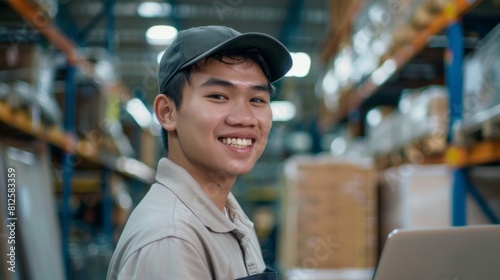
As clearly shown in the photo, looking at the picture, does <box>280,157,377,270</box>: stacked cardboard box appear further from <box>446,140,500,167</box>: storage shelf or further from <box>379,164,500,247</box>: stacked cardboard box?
<box>446,140,500,167</box>: storage shelf

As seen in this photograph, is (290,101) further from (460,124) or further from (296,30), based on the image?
(460,124)

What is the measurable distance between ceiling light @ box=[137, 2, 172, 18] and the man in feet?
28.5

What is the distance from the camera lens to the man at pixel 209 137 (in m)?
1.20

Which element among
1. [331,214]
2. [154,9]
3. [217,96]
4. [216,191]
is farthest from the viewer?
[154,9]

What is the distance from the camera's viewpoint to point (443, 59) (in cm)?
467

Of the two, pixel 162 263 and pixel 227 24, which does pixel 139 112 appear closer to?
pixel 227 24

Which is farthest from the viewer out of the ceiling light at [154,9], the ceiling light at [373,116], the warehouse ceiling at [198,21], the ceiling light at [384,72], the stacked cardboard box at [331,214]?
the ceiling light at [154,9]

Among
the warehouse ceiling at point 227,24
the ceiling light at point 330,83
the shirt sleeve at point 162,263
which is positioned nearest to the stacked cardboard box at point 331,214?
the warehouse ceiling at point 227,24

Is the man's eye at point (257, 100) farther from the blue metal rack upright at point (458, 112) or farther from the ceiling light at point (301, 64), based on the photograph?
the ceiling light at point (301, 64)

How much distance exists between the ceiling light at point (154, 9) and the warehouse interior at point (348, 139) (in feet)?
5.36

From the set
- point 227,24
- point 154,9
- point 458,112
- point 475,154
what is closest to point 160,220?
point 475,154

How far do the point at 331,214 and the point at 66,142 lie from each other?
2242mm

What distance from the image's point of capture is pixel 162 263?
107 cm

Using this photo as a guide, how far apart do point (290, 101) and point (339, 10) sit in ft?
25.3
